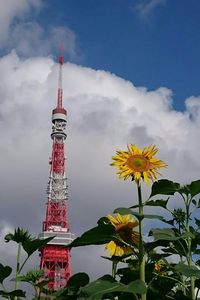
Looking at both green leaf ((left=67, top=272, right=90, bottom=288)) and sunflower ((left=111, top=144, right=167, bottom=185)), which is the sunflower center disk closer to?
sunflower ((left=111, top=144, right=167, bottom=185))

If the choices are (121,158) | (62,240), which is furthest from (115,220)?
(62,240)

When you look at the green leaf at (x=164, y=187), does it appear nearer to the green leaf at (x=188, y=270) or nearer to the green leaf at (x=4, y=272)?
the green leaf at (x=188, y=270)

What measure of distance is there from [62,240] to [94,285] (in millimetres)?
64181

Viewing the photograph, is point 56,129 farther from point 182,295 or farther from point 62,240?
point 182,295

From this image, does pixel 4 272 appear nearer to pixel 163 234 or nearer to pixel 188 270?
pixel 163 234

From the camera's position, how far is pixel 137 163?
3.10 meters

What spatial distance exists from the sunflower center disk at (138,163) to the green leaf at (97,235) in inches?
15.1

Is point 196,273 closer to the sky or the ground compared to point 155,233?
closer to the ground

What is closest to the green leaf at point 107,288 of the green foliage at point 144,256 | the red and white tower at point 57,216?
the green foliage at point 144,256

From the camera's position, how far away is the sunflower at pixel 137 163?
9.92ft

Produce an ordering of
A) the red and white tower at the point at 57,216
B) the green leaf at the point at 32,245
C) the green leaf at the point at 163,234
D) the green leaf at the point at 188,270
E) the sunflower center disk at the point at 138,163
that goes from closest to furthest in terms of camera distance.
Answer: the green leaf at the point at 188,270
the green leaf at the point at 163,234
the sunflower center disk at the point at 138,163
the green leaf at the point at 32,245
the red and white tower at the point at 57,216

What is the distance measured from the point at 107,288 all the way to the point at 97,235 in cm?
34

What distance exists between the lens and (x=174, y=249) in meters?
3.19

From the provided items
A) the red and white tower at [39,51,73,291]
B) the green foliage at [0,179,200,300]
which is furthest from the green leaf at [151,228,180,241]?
the red and white tower at [39,51,73,291]
